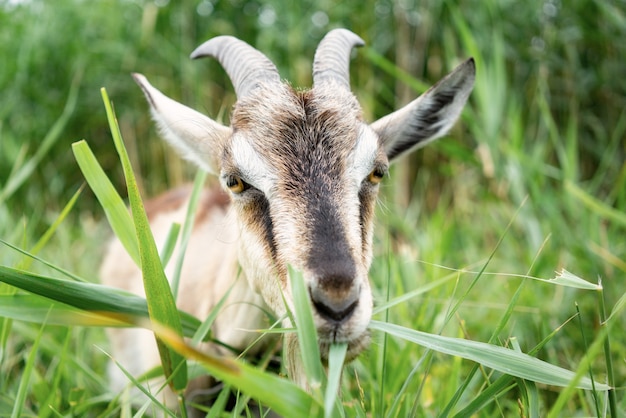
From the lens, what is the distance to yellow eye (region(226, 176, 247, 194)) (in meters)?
2.40

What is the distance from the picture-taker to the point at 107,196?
7.17ft

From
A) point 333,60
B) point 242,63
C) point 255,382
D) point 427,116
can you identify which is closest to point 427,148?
point 427,116

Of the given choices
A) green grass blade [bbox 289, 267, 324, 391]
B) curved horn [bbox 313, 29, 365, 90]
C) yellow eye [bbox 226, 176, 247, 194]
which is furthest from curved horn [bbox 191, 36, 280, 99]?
green grass blade [bbox 289, 267, 324, 391]

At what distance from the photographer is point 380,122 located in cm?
280

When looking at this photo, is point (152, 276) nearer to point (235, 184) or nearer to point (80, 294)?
point (80, 294)

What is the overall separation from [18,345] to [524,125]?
4980 mm

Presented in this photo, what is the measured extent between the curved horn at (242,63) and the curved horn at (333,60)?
0.18m

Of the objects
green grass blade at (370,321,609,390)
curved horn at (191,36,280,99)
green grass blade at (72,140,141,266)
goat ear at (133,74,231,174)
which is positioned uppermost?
curved horn at (191,36,280,99)

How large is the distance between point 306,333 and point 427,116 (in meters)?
1.55

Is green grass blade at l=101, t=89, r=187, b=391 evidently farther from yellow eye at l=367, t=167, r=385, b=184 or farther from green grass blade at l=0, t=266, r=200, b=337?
yellow eye at l=367, t=167, r=385, b=184

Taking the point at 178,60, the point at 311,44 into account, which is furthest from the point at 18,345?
the point at 311,44

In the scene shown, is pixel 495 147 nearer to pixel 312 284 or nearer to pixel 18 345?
pixel 312 284

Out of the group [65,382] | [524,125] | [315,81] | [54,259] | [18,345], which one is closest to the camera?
[315,81]

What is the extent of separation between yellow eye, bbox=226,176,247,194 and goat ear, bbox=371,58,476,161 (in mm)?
683
